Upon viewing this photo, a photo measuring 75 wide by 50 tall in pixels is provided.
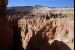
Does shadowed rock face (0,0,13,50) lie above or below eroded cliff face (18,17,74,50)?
above

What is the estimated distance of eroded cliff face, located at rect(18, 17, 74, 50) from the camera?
17.8m

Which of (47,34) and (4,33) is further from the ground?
(4,33)

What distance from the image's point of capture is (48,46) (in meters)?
17.7

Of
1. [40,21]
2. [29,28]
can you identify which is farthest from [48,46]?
[40,21]

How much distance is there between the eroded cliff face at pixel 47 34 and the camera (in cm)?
1780

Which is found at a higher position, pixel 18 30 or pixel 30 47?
pixel 18 30

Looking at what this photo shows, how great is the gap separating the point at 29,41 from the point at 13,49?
6.84 feet

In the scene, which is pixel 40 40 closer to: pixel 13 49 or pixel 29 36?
pixel 29 36

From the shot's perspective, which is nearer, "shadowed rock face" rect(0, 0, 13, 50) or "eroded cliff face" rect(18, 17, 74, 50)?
"shadowed rock face" rect(0, 0, 13, 50)

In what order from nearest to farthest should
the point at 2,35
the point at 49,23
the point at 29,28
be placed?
the point at 2,35 < the point at 29,28 < the point at 49,23

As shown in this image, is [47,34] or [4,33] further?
[47,34]

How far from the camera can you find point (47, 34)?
23.6 m

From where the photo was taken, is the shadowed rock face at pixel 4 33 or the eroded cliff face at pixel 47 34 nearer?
the shadowed rock face at pixel 4 33

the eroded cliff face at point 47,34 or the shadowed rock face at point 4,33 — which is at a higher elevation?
the shadowed rock face at point 4,33
